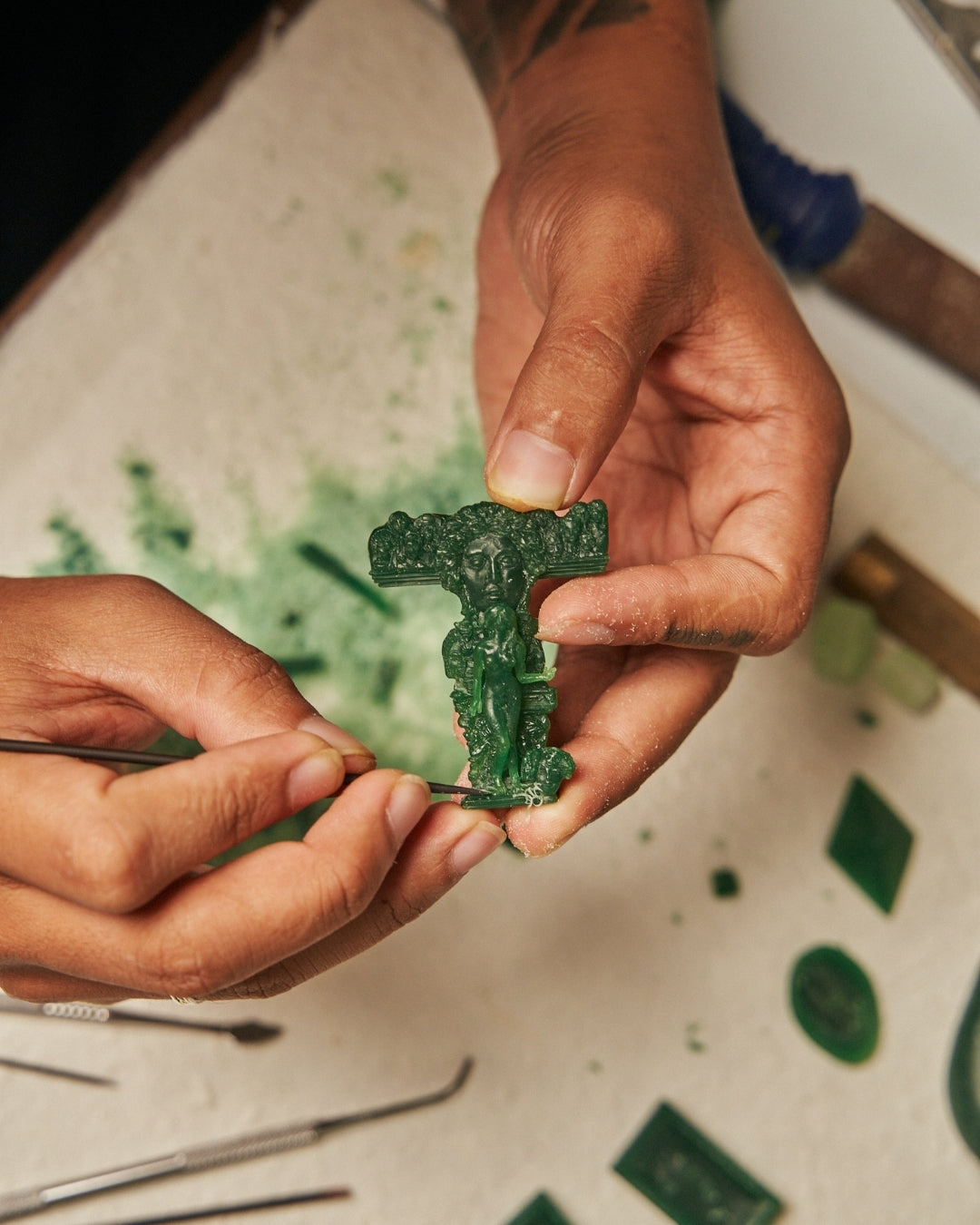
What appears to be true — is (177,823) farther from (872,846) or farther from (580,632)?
(872,846)

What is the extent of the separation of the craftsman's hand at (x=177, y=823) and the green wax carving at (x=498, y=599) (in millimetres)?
119

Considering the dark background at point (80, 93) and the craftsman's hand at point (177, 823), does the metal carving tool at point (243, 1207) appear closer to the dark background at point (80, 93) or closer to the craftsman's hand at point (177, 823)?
the craftsman's hand at point (177, 823)

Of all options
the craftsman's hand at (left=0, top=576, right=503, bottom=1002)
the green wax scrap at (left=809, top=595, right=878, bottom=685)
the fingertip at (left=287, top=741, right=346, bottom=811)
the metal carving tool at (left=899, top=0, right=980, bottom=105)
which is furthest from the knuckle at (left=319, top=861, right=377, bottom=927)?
the metal carving tool at (left=899, top=0, right=980, bottom=105)

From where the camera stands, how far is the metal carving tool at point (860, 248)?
2.84m

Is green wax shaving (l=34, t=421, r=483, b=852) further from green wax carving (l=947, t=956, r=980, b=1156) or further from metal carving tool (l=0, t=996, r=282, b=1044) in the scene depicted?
green wax carving (l=947, t=956, r=980, b=1156)

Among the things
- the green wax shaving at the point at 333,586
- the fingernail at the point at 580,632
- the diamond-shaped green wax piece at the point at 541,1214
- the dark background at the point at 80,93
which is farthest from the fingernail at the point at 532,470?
the dark background at the point at 80,93

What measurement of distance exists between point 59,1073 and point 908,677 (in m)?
2.50

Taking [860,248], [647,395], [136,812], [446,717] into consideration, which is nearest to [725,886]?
[446,717]

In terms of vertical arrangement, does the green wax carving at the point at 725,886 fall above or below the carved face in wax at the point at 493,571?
below

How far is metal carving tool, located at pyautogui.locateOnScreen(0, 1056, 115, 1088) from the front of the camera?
2449 mm

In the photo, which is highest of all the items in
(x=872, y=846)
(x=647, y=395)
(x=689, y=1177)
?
(x=647, y=395)

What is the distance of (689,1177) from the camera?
2467 mm

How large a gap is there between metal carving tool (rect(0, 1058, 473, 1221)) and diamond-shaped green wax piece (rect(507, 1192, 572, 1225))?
1.15ft

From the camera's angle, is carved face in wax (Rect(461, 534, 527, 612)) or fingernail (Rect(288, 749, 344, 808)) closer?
fingernail (Rect(288, 749, 344, 808))
